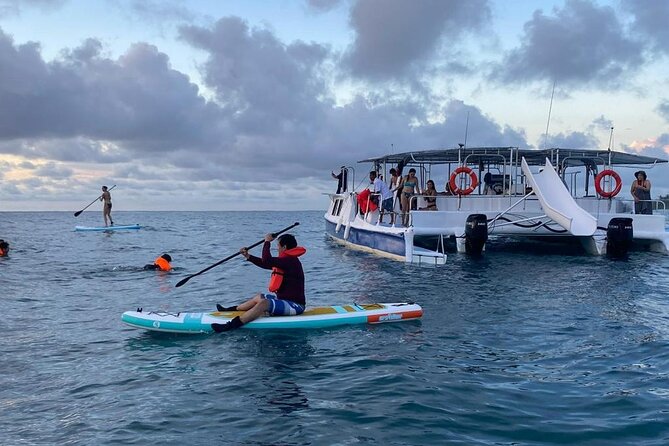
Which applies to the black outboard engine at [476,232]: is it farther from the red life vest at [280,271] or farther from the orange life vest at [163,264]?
the red life vest at [280,271]

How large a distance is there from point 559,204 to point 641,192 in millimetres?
4814

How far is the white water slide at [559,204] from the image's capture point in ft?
61.8

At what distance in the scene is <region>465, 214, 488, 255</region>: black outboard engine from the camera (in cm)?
2039

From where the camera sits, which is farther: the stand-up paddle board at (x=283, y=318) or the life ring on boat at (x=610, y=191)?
the life ring on boat at (x=610, y=191)

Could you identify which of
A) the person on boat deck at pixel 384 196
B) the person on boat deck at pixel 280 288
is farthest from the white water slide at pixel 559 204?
the person on boat deck at pixel 280 288

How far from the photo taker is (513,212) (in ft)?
71.1

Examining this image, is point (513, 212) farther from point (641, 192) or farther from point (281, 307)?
point (281, 307)

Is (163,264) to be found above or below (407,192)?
below

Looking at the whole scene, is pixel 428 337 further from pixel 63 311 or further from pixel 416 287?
pixel 63 311

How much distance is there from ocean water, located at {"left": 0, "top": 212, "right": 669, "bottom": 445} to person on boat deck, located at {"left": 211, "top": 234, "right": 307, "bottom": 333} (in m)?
0.32

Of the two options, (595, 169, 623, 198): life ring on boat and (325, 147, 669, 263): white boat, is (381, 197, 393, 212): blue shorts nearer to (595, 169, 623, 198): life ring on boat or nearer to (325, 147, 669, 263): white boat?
(325, 147, 669, 263): white boat

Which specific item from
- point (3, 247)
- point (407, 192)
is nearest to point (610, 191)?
point (407, 192)

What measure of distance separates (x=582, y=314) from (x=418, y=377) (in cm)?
525

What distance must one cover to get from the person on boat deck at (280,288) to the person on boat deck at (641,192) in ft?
54.1
